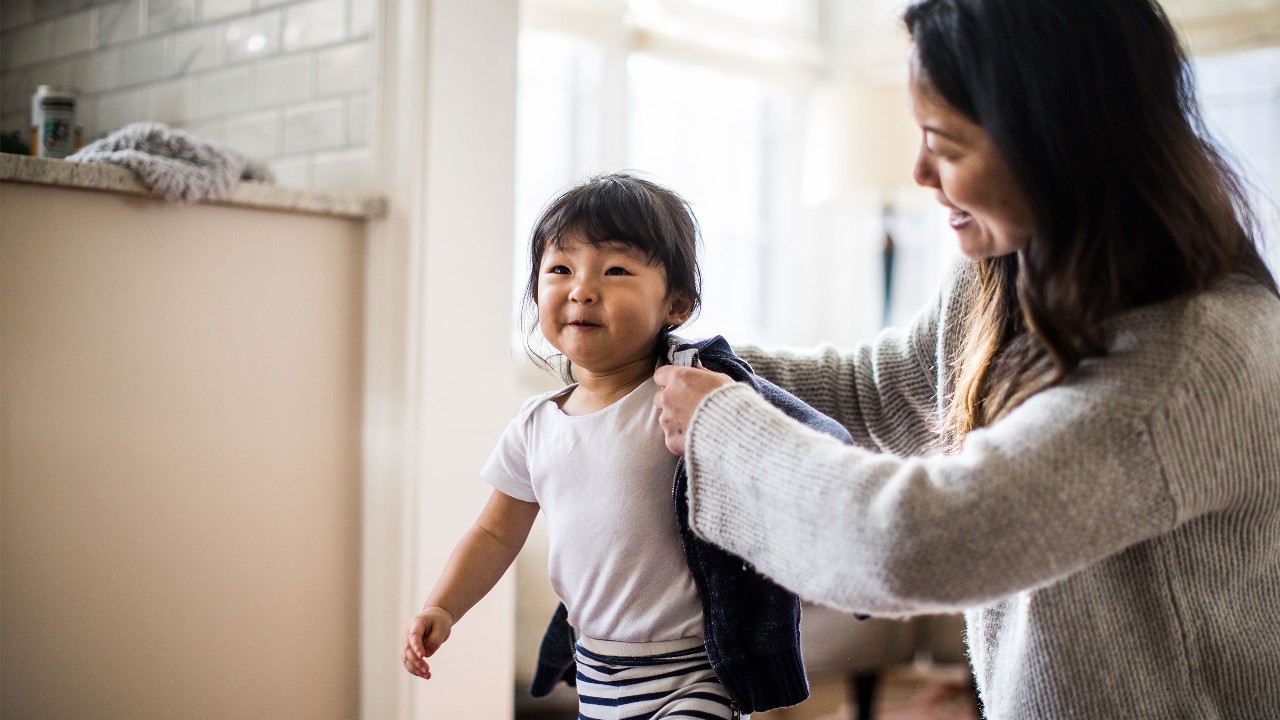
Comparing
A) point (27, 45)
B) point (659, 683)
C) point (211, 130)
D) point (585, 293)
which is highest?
point (27, 45)

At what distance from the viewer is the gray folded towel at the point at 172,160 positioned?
148cm

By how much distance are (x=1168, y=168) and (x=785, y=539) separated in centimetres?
46

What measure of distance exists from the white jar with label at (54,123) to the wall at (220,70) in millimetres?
339

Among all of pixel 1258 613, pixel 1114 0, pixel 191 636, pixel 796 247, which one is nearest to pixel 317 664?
pixel 191 636

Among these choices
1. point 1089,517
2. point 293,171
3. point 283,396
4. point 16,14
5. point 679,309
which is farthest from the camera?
point 16,14

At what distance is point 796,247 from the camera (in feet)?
13.0

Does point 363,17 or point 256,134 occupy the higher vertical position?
point 363,17

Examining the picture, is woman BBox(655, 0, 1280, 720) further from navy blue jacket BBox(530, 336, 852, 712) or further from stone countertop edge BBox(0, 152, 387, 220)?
stone countertop edge BBox(0, 152, 387, 220)

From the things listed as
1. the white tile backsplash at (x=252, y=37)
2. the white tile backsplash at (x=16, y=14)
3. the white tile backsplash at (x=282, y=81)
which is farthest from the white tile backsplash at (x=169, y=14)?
the white tile backsplash at (x=16, y=14)

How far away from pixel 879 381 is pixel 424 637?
2.21 feet

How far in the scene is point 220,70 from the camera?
82.3 inches

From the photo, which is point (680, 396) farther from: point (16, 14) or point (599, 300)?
point (16, 14)

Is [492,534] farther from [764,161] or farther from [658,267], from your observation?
[764,161]

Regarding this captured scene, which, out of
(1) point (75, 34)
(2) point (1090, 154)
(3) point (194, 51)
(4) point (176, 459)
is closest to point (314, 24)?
(3) point (194, 51)
